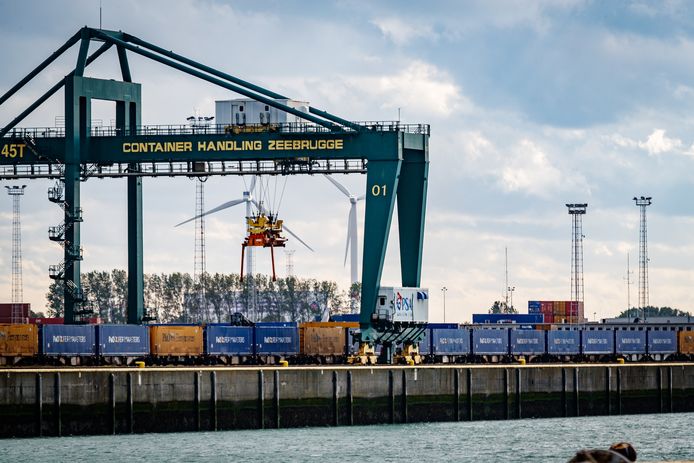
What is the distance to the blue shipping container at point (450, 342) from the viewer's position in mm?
101625

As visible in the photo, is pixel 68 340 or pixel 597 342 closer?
pixel 68 340

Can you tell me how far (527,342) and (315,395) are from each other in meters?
30.6

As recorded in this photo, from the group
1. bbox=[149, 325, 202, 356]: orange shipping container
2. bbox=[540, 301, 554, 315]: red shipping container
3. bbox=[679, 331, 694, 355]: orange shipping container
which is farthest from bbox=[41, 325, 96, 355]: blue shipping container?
bbox=[540, 301, 554, 315]: red shipping container

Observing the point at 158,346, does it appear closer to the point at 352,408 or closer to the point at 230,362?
the point at 230,362

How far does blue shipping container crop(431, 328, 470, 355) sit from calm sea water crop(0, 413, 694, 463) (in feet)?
58.8

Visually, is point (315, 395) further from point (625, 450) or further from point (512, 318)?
point (512, 318)

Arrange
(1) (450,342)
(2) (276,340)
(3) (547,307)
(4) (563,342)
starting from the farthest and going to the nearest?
(3) (547,307) → (4) (563,342) → (1) (450,342) → (2) (276,340)

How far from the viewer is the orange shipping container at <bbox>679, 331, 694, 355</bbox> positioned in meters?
117

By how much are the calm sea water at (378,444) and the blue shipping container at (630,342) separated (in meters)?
29.4

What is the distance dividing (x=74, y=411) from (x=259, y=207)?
32601mm

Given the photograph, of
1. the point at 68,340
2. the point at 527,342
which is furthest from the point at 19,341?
the point at 527,342

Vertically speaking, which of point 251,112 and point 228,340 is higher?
point 251,112

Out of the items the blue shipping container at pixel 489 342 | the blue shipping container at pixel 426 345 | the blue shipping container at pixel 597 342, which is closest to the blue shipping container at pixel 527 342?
the blue shipping container at pixel 489 342

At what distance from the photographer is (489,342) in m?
105
